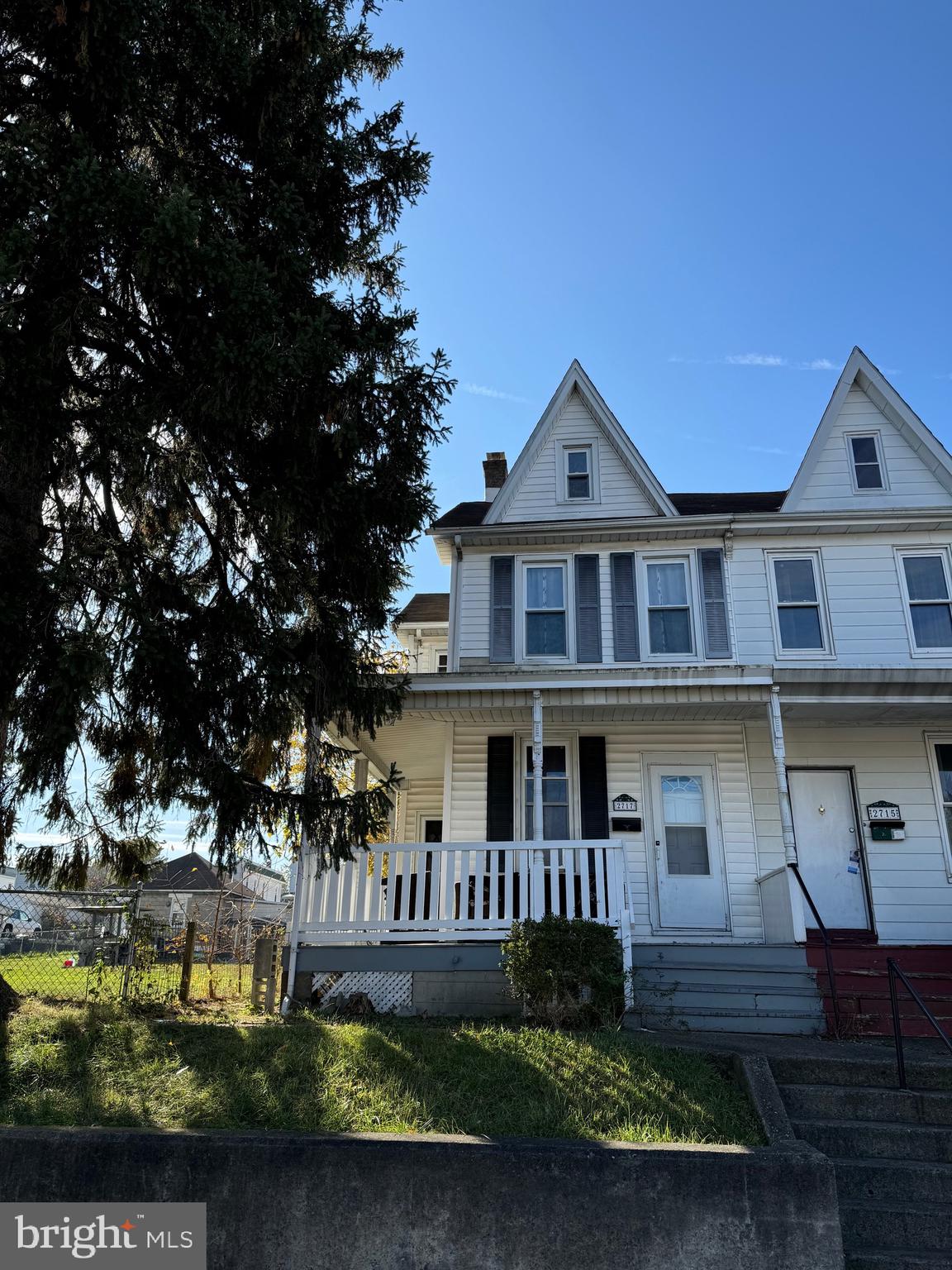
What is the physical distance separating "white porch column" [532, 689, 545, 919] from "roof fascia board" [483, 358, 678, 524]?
3879 millimetres

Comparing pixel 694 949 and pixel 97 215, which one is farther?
pixel 694 949

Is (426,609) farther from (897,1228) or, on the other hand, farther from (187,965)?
(897,1228)

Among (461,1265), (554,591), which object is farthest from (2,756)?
(554,591)

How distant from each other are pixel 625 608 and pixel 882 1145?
8.01 metres

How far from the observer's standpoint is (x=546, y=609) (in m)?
12.8

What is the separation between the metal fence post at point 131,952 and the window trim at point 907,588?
10.3 metres

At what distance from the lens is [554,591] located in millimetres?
12969

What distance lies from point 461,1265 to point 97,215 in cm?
722

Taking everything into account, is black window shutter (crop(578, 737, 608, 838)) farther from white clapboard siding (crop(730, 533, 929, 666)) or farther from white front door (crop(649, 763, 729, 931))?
white clapboard siding (crop(730, 533, 929, 666))

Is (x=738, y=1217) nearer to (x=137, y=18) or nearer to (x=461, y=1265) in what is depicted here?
(x=461, y=1265)

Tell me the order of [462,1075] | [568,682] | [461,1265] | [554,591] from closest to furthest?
[461,1265]
[462,1075]
[568,682]
[554,591]

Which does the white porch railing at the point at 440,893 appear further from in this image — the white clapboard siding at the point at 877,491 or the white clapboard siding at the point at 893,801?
the white clapboard siding at the point at 877,491

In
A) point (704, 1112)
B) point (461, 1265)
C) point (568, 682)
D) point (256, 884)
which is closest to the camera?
point (461, 1265)

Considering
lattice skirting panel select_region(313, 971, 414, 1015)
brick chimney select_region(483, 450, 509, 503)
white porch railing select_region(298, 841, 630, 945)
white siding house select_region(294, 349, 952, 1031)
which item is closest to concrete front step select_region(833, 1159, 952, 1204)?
white siding house select_region(294, 349, 952, 1031)
